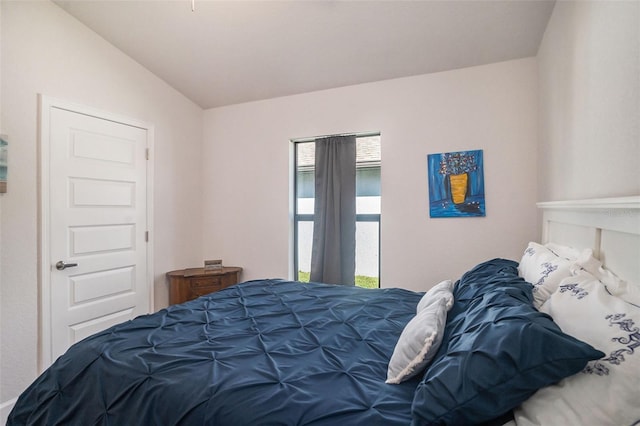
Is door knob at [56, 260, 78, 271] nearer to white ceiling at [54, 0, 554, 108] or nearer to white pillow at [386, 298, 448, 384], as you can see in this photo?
white ceiling at [54, 0, 554, 108]

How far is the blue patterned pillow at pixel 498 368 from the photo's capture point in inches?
26.6

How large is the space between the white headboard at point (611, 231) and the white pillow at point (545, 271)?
0.07 meters

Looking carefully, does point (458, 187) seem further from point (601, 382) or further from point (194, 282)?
point (194, 282)

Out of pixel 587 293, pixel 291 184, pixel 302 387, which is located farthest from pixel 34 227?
pixel 587 293

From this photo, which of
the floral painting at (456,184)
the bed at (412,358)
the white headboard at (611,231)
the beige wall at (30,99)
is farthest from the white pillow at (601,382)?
the beige wall at (30,99)

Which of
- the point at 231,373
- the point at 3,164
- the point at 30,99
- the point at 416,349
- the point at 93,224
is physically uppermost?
the point at 30,99

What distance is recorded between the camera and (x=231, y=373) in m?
1.07

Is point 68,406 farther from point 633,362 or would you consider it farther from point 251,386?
point 633,362

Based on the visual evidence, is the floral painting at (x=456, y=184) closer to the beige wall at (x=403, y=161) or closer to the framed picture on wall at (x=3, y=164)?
the beige wall at (x=403, y=161)

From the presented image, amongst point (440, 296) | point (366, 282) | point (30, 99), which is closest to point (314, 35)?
point (30, 99)

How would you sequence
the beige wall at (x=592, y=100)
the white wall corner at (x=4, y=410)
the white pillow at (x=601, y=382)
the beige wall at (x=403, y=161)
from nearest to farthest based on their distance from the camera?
the white pillow at (x=601, y=382) < the beige wall at (x=592, y=100) < the white wall corner at (x=4, y=410) < the beige wall at (x=403, y=161)

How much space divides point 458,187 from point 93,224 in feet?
10.5

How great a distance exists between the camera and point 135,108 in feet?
9.91

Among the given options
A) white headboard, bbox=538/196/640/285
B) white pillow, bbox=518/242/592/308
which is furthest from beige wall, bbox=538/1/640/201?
white pillow, bbox=518/242/592/308
